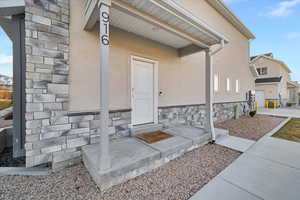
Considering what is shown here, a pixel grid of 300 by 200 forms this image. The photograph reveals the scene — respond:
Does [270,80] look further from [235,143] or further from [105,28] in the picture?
[105,28]

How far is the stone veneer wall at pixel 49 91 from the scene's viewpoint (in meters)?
2.25

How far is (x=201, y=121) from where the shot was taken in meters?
5.39

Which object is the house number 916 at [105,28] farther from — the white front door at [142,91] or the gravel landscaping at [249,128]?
the gravel landscaping at [249,128]

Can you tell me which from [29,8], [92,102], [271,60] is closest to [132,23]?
[29,8]

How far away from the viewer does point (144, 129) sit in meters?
3.54

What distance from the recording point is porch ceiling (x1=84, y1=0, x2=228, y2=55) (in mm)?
2119

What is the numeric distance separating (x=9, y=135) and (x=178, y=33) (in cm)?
494

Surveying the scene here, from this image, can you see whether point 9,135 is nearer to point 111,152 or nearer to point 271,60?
point 111,152

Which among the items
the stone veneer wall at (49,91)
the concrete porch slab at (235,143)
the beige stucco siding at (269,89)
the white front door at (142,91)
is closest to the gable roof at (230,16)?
the white front door at (142,91)

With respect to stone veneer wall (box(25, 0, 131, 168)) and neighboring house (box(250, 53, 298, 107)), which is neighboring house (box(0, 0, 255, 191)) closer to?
stone veneer wall (box(25, 0, 131, 168))

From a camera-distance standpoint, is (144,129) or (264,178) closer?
(264,178)

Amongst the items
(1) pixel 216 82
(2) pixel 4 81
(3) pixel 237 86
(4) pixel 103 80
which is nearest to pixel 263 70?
(3) pixel 237 86

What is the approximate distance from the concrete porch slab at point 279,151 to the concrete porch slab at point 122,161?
2513mm

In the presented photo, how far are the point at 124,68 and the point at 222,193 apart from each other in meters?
3.15
